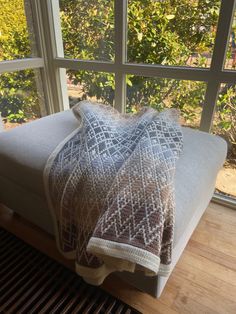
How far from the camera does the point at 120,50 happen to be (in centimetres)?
168

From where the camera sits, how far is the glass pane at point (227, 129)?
4.78ft

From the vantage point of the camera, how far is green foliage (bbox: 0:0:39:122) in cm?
178

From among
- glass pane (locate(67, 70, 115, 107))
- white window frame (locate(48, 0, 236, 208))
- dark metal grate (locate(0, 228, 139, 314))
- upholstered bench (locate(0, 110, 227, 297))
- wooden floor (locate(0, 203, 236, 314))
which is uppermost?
white window frame (locate(48, 0, 236, 208))

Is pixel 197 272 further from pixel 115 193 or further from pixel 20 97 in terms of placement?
pixel 20 97

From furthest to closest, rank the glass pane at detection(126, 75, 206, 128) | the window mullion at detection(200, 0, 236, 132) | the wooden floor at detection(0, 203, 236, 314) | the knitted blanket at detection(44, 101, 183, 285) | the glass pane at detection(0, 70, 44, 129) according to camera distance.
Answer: the glass pane at detection(0, 70, 44, 129)
the glass pane at detection(126, 75, 206, 128)
the window mullion at detection(200, 0, 236, 132)
the wooden floor at detection(0, 203, 236, 314)
the knitted blanket at detection(44, 101, 183, 285)

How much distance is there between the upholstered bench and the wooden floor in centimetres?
11

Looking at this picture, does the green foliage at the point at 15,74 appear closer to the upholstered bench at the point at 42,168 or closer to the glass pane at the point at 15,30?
the glass pane at the point at 15,30

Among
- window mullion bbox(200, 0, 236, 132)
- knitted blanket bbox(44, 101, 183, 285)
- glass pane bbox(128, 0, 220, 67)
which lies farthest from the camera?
glass pane bbox(128, 0, 220, 67)

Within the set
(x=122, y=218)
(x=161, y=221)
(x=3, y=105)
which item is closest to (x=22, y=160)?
(x=122, y=218)

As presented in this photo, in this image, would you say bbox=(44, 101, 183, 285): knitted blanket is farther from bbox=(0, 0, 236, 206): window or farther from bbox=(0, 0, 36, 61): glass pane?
bbox=(0, 0, 36, 61): glass pane

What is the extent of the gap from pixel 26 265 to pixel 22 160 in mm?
542

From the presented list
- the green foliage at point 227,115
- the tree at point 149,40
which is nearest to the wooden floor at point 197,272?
the green foliage at point 227,115

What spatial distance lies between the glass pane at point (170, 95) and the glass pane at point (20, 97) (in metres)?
0.88

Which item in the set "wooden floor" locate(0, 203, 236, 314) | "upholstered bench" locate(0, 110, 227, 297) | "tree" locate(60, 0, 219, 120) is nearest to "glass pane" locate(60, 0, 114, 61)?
"tree" locate(60, 0, 219, 120)
